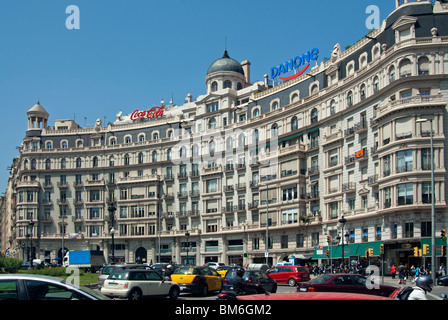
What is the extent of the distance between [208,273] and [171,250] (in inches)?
1990

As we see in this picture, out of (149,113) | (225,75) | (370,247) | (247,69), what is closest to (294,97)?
(225,75)

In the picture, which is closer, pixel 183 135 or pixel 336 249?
pixel 336 249

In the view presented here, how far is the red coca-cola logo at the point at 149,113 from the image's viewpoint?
85.4 metres

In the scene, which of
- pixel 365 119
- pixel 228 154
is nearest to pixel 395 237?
pixel 365 119

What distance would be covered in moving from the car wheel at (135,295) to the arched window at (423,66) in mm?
34806

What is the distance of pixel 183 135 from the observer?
3108 inches

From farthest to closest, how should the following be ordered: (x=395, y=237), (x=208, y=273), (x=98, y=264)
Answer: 1. (x=98, y=264)
2. (x=395, y=237)
3. (x=208, y=273)

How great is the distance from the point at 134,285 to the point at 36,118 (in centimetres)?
7458

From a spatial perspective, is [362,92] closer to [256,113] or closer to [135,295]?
[256,113]

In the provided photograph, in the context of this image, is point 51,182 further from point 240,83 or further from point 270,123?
point 270,123

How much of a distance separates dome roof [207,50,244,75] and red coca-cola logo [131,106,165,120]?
11.3 metres

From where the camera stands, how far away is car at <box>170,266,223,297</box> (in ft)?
86.1

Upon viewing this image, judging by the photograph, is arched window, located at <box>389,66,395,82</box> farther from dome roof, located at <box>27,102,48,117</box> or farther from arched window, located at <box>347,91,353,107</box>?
dome roof, located at <box>27,102,48,117</box>

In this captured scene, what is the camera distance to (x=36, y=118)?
295ft
